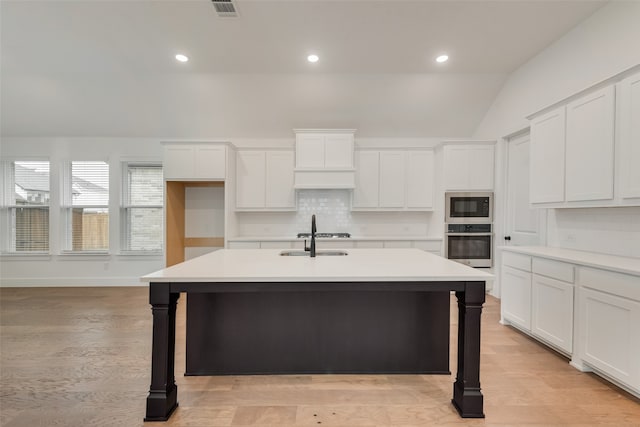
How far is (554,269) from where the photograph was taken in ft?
8.79

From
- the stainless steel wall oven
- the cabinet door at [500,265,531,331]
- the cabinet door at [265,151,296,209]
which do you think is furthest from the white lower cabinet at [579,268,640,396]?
the cabinet door at [265,151,296,209]

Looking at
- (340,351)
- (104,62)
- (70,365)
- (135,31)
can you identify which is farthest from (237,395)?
(104,62)

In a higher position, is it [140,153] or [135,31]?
[135,31]

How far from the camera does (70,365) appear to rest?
2.51 metres

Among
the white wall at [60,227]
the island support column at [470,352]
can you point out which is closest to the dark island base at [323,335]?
A: the island support column at [470,352]

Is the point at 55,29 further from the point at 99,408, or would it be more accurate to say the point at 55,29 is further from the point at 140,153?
the point at 99,408

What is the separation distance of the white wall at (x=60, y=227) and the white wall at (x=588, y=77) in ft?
19.1

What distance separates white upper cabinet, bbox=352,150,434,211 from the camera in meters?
5.11

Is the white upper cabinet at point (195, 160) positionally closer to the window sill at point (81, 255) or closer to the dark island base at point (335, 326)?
the window sill at point (81, 255)

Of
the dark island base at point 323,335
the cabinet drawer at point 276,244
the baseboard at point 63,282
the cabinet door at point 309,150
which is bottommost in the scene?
the baseboard at point 63,282

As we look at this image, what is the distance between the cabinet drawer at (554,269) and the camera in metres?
2.52

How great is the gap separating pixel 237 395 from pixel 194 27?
146 inches

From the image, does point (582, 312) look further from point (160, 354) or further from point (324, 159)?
point (324, 159)

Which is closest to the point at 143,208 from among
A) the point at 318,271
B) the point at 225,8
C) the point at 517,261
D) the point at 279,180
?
the point at 279,180
